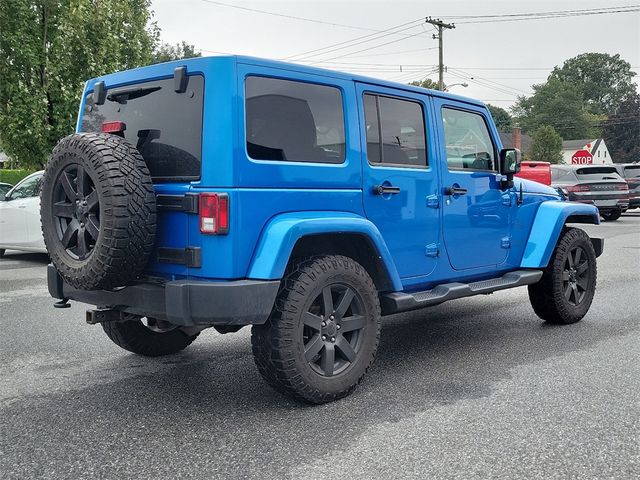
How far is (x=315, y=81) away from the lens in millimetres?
4012

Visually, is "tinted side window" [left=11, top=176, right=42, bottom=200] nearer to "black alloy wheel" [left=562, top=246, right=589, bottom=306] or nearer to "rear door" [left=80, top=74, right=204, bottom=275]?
"rear door" [left=80, top=74, right=204, bottom=275]

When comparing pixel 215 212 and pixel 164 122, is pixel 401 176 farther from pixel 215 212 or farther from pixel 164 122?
pixel 164 122

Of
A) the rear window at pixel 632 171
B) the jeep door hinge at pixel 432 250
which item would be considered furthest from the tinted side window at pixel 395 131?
the rear window at pixel 632 171

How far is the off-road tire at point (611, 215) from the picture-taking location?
1983 cm

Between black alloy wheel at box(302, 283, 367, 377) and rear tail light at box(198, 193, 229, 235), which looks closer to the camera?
rear tail light at box(198, 193, 229, 235)

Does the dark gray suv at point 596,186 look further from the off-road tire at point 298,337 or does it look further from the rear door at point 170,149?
the rear door at point 170,149

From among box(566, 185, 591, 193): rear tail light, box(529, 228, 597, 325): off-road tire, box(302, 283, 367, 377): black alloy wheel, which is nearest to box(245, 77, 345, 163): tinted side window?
box(302, 283, 367, 377): black alloy wheel

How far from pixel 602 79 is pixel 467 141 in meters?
126

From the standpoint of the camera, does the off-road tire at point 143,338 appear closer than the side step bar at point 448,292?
No

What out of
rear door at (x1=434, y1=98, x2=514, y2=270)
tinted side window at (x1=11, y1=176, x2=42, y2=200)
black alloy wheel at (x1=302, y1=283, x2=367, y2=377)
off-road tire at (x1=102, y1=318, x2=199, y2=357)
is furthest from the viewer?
tinted side window at (x1=11, y1=176, x2=42, y2=200)

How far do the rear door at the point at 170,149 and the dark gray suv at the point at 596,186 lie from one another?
56.4 ft

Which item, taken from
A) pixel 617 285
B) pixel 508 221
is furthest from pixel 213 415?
pixel 617 285

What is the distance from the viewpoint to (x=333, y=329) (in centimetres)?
394

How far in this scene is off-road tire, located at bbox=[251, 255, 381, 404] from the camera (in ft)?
12.0
